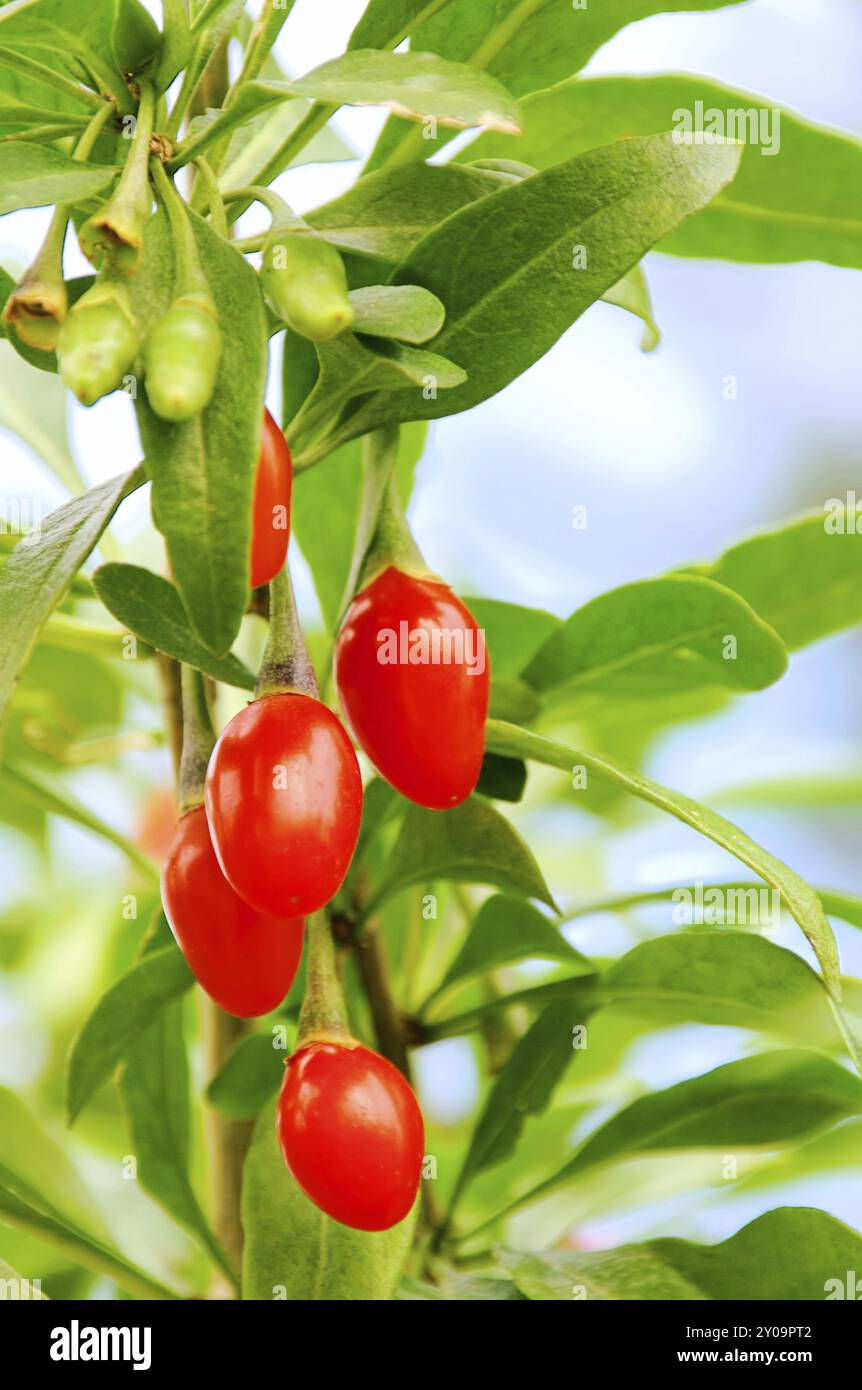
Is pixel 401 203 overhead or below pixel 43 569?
overhead

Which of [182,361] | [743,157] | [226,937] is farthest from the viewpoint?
[743,157]

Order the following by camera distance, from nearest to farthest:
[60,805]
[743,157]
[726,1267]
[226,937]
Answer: [226,937]
[726,1267]
[743,157]
[60,805]

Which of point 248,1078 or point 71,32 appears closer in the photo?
point 71,32

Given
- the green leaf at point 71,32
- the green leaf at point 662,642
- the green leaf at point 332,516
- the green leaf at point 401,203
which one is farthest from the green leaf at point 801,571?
the green leaf at point 71,32

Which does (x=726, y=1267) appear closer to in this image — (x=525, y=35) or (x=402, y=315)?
(x=402, y=315)

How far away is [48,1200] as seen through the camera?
0.72 metres

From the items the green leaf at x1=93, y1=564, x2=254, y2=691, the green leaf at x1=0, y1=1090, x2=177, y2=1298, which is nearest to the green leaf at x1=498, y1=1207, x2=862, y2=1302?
the green leaf at x1=0, y1=1090, x2=177, y2=1298

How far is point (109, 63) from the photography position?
0.47 m

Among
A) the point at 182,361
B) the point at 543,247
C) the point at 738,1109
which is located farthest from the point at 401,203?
the point at 738,1109

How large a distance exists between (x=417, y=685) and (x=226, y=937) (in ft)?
0.33

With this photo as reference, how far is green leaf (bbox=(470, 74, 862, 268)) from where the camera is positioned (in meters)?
0.64

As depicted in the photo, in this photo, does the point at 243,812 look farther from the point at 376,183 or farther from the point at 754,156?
the point at 754,156

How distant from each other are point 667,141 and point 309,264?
0.42 ft
